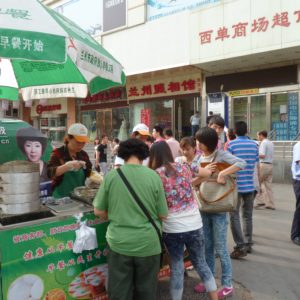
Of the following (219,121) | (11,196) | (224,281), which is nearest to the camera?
(11,196)

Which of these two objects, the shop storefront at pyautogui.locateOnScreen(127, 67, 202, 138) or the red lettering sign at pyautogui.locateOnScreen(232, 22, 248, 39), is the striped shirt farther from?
the shop storefront at pyautogui.locateOnScreen(127, 67, 202, 138)

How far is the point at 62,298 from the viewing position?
286 centimetres

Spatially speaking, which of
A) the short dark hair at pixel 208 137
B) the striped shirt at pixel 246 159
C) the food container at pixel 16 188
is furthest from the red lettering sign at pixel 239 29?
the food container at pixel 16 188

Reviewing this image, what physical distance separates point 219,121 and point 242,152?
1.73 ft

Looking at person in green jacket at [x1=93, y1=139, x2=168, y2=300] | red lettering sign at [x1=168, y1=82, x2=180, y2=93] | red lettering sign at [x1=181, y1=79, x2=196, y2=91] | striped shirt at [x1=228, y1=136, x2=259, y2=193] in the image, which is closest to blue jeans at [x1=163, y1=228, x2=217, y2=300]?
person in green jacket at [x1=93, y1=139, x2=168, y2=300]

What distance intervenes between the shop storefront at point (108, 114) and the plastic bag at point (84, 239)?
A: 1503 centimetres

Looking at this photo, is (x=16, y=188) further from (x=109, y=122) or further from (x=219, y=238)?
(x=109, y=122)

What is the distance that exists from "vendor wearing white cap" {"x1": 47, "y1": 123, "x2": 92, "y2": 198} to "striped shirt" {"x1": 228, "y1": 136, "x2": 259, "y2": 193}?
206 centimetres

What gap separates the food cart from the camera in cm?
260

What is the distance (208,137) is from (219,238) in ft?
3.30

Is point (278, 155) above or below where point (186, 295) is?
above

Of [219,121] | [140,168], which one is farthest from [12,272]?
[219,121]

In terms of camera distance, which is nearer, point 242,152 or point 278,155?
point 242,152

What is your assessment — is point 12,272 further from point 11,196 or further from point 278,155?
point 278,155
